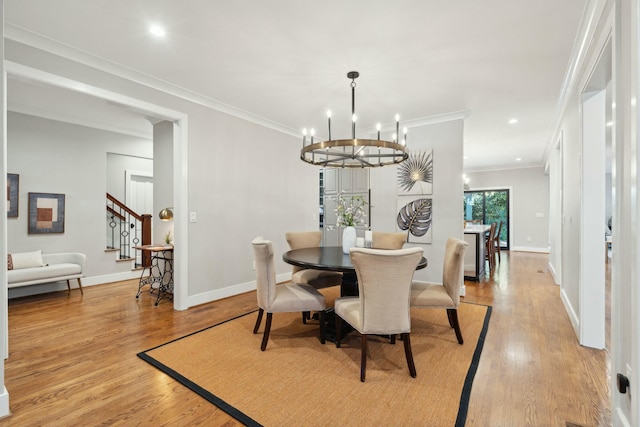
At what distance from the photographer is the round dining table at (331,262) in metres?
2.40

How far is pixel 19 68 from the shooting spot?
241cm

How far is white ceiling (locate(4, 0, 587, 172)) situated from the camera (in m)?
2.13

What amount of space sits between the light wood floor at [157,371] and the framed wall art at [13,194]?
1.23 m

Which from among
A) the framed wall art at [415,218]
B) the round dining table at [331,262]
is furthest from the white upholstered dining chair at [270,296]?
the framed wall art at [415,218]

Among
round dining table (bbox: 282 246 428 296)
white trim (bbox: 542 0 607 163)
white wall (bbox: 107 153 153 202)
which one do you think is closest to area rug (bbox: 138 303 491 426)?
round dining table (bbox: 282 246 428 296)

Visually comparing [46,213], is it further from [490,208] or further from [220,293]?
[490,208]

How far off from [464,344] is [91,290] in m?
5.04

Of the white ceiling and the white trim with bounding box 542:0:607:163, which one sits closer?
the white trim with bounding box 542:0:607:163

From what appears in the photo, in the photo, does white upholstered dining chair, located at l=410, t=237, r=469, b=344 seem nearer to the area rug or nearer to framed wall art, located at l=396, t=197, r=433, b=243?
the area rug

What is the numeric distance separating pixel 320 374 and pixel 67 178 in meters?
4.92

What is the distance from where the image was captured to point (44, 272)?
13.0ft

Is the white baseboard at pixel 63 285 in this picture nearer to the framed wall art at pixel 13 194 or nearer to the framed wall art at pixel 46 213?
the framed wall art at pixel 46 213

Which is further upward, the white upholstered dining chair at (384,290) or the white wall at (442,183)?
the white wall at (442,183)

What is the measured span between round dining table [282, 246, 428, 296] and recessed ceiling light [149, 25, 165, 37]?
2.10m
